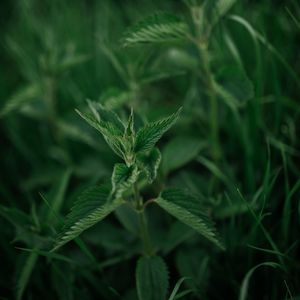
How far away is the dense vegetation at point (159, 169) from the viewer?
124 cm

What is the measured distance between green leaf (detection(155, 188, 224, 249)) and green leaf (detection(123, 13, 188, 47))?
0.52 metres

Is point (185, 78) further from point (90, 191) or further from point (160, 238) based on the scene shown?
point (90, 191)

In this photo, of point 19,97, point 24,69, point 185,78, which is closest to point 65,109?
point 24,69

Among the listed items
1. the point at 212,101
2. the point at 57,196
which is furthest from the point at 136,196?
the point at 212,101

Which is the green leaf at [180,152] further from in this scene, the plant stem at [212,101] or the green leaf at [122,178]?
the green leaf at [122,178]

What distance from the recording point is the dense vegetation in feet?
4.06

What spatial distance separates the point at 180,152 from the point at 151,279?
1.84 feet

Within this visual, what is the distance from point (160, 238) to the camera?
63.3 inches

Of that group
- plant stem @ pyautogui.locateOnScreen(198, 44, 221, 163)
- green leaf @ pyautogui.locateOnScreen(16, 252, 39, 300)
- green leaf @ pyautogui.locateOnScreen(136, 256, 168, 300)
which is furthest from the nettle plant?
plant stem @ pyautogui.locateOnScreen(198, 44, 221, 163)

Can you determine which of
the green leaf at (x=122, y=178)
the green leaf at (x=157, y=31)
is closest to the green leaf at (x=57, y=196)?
the green leaf at (x=122, y=178)

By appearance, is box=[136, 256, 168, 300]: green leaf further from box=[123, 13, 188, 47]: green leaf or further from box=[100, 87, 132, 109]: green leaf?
box=[123, 13, 188, 47]: green leaf

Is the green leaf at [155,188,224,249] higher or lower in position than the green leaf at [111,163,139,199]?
lower

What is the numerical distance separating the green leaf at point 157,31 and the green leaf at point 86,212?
0.51 metres

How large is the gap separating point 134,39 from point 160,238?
0.79 m
